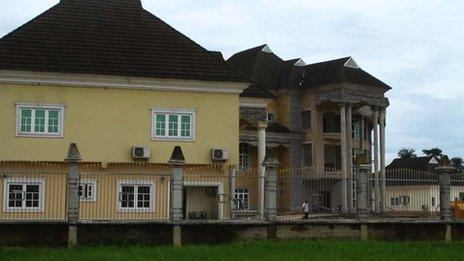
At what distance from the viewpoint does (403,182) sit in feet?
80.4

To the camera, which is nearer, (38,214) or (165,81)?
(38,214)

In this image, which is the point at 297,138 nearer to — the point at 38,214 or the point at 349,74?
the point at 349,74

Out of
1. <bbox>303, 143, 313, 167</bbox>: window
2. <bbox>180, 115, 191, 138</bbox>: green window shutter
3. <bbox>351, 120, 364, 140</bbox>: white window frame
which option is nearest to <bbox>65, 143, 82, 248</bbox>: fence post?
<bbox>180, 115, 191, 138</bbox>: green window shutter

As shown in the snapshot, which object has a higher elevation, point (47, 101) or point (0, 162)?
point (47, 101)

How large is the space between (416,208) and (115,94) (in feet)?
40.2

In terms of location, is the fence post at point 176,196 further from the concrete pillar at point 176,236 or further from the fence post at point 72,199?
the fence post at point 72,199

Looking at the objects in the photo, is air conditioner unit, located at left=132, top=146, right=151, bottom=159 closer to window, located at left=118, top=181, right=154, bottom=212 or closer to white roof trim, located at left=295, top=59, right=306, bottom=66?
window, located at left=118, top=181, right=154, bottom=212

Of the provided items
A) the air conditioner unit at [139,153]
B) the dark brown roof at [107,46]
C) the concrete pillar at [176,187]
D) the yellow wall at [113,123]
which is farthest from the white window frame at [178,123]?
the concrete pillar at [176,187]

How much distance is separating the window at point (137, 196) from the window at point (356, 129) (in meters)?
24.3

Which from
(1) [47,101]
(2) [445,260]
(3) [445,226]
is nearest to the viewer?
(2) [445,260]

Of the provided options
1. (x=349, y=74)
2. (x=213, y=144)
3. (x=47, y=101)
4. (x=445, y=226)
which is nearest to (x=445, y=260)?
(x=445, y=226)

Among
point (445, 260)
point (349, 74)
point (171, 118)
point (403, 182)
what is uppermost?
point (349, 74)

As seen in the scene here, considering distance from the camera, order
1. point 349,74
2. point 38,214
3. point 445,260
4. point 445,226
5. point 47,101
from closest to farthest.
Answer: point 445,260, point 445,226, point 38,214, point 47,101, point 349,74

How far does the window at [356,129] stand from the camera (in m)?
49.5
